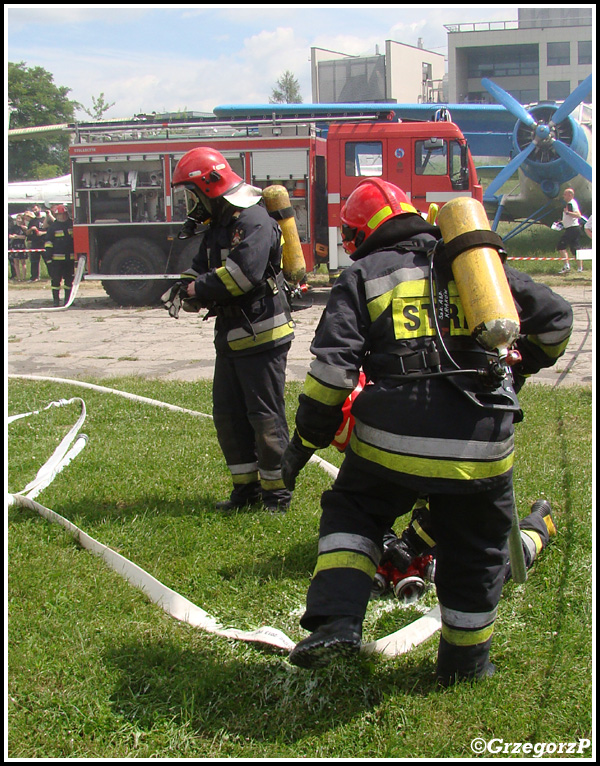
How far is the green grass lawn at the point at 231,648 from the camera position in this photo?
2443 mm

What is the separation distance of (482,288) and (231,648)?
1.70m

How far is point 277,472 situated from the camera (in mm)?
4391

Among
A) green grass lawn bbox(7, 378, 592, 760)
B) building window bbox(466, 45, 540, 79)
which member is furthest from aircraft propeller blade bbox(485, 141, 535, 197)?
building window bbox(466, 45, 540, 79)

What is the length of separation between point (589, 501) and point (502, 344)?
2298 mm

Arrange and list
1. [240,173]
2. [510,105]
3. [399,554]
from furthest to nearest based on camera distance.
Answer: [510,105] → [240,173] → [399,554]

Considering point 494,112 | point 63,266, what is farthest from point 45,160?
point 63,266

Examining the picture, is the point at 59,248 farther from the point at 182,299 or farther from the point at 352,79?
the point at 352,79

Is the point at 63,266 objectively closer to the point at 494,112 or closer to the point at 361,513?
the point at 361,513

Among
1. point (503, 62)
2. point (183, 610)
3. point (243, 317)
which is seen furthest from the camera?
point (503, 62)

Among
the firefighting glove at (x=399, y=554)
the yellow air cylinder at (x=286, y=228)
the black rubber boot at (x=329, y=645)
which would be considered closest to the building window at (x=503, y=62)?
the yellow air cylinder at (x=286, y=228)

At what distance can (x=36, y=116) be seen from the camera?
42938 millimetres

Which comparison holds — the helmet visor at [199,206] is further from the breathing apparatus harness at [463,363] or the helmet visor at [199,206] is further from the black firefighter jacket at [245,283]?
the breathing apparatus harness at [463,363]

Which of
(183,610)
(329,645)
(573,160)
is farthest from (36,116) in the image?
(329,645)

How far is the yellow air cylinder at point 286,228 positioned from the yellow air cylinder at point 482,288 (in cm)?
223
